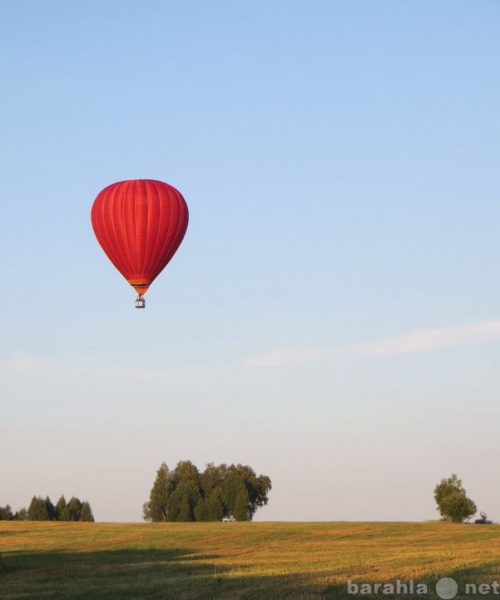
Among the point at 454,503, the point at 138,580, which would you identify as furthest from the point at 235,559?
the point at 454,503

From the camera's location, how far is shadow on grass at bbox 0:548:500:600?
93.5 ft

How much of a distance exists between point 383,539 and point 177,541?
1095 centimetres

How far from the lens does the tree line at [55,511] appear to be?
9912 cm

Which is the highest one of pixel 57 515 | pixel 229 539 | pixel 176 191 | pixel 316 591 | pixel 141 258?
pixel 176 191

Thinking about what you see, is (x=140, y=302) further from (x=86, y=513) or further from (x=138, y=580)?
(x=86, y=513)

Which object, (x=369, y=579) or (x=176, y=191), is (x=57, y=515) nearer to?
(x=176, y=191)

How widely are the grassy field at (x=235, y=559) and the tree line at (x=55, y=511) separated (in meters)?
26.4

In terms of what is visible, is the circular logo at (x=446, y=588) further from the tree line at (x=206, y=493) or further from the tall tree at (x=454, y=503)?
the tree line at (x=206, y=493)

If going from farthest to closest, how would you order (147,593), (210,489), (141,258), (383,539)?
1. (210,489)
2. (383,539)
3. (141,258)
4. (147,593)

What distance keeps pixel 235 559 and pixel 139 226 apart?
54.8 ft

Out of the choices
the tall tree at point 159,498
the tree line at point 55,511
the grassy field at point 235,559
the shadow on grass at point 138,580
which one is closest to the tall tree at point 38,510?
the tree line at point 55,511

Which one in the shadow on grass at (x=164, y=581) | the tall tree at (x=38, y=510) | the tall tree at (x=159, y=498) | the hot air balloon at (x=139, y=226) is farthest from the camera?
the tall tree at (x=159, y=498)

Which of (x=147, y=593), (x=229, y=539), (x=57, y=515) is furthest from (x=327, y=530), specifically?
(x=57, y=515)

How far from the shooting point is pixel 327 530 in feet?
207
